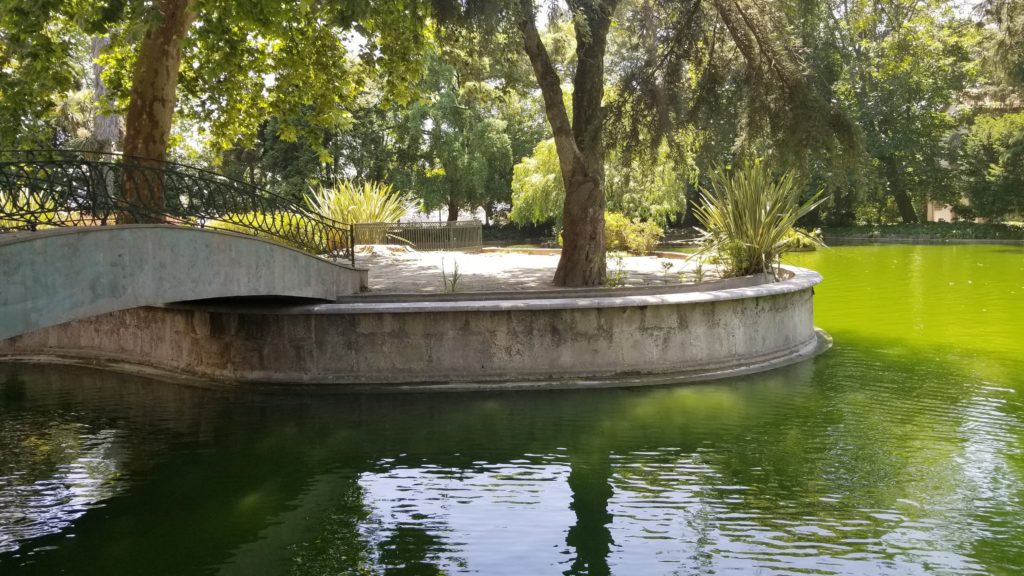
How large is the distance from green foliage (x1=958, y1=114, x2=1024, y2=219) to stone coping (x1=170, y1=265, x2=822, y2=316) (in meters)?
33.0

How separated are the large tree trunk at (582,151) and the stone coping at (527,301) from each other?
1.37 m

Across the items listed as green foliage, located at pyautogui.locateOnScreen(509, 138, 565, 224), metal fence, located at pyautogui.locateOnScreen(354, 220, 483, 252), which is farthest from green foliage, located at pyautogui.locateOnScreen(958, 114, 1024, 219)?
metal fence, located at pyautogui.locateOnScreen(354, 220, 483, 252)

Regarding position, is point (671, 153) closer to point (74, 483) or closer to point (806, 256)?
point (74, 483)

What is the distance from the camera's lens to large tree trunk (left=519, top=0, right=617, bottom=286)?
14305 mm

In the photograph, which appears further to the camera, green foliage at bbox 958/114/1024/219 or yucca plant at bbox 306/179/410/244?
green foliage at bbox 958/114/1024/219

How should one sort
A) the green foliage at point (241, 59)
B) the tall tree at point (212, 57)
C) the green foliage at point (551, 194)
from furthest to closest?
the green foliage at point (551, 194), the green foliage at point (241, 59), the tall tree at point (212, 57)

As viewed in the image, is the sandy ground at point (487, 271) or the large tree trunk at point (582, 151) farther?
the sandy ground at point (487, 271)

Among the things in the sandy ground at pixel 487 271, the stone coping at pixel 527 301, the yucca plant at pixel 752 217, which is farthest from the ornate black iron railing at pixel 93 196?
the yucca plant at pixel 752 217

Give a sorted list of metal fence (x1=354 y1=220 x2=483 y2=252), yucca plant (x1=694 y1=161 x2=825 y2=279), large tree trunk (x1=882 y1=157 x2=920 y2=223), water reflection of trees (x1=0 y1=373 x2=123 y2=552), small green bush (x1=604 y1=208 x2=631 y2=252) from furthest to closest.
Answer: large tree trunk (x1=882 y1=157 x2=920 y2=223) → small green bush (x1=604 y1=208 x2=631 y2=252) → metal fence (x1=354 y1=220 x2=483 y2=252) → yucca plant (x1=694 y1=161 x2=825 y2=279) → water reflection of trees (x1=0 y1=373 x2=123 y2=552)

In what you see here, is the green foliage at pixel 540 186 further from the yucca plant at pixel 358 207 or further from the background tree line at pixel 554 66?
the yucca plant at pixel 358 207

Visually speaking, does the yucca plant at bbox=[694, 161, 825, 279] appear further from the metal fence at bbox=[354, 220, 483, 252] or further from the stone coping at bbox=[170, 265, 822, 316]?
the metal fence at bbox=[354, 220, 483, 252]

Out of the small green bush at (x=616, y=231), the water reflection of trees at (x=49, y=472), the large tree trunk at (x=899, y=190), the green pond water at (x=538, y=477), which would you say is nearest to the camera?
the green pond water at (x=538, y=477)

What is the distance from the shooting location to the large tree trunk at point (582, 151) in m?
14.3

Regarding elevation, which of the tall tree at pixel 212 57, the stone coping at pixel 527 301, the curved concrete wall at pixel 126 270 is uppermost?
the tall tree at pixel 212 57
